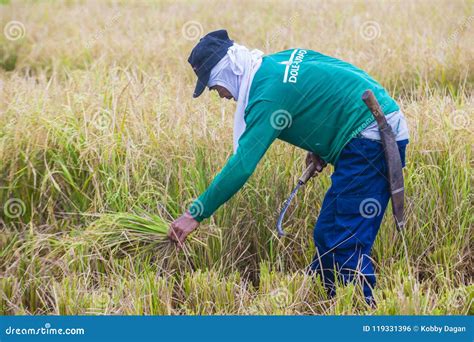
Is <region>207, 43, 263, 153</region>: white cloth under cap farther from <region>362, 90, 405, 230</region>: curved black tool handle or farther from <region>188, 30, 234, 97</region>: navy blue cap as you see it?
<region>362, 90, 405, 230</region>: curved black tool handle

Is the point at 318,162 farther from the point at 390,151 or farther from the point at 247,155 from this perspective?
the point at 247,155

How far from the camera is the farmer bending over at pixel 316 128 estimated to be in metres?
3.71

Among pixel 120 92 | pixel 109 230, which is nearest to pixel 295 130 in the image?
pixel 109 230

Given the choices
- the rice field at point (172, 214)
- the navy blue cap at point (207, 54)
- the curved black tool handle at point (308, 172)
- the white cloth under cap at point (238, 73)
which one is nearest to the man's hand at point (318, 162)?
the curved black tool handle at point (308, 172)

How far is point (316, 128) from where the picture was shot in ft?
12.8

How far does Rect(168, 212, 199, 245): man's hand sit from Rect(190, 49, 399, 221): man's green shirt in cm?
3

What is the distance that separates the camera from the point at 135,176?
4.81 metres

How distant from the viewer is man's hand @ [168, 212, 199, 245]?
3795 millimetres

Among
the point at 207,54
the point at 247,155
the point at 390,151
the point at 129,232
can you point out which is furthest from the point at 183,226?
the point at 390,151

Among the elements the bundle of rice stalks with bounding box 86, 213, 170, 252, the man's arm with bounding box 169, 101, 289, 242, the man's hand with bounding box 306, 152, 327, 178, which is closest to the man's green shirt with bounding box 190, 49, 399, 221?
the man's arm with bounding box 169, 101, 289, 242

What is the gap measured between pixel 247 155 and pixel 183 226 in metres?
0.47

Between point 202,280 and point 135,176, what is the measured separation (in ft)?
3.19

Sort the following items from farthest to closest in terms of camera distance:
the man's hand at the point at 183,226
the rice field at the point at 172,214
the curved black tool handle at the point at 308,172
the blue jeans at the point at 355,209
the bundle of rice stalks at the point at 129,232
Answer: the bundle of rice stalks at the point at 129,232, the curved black tool handle at the point at 308,172, the rice field at the point at 172,214, the blue jeans at the point at 355,209, the man's hand at the point at 183,226

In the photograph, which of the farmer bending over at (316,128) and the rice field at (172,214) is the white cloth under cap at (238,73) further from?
the rice field at (172,214)
